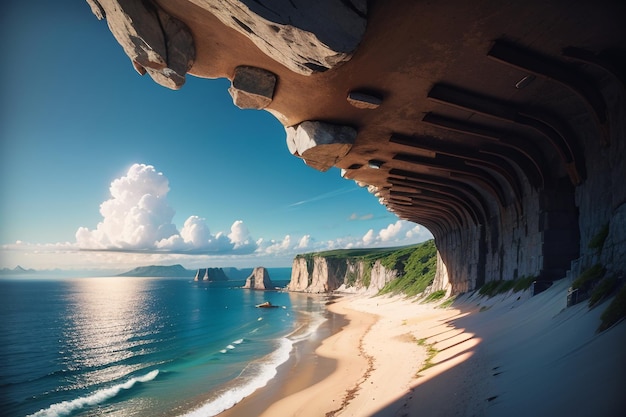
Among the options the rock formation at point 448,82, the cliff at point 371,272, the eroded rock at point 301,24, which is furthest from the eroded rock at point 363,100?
the cliff at point 371,272

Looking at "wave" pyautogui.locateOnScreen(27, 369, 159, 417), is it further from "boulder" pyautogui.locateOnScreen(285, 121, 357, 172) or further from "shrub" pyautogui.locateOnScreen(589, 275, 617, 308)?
"shrub" pyautogui.locateOnScreen(589, 275, 617, 308)

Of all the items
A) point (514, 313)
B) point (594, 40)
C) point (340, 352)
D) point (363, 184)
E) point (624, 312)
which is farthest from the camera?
point (340, 352)

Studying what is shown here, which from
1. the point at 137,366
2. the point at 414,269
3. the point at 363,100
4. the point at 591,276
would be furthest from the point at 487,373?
the point at 414,269

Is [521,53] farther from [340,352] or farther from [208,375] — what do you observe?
[208,375]

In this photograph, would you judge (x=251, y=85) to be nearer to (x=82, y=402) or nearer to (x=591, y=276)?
(x=591, y=276)

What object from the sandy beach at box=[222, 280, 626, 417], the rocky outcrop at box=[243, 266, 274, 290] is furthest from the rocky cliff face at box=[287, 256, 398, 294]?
the sandy beach at box=[222, 280, 626, 417]

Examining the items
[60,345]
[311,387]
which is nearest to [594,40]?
[311,387]

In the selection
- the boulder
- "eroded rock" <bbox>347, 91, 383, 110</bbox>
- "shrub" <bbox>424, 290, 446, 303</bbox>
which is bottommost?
"shrub" <bbox>424, 290, 446, 303</bbox>
